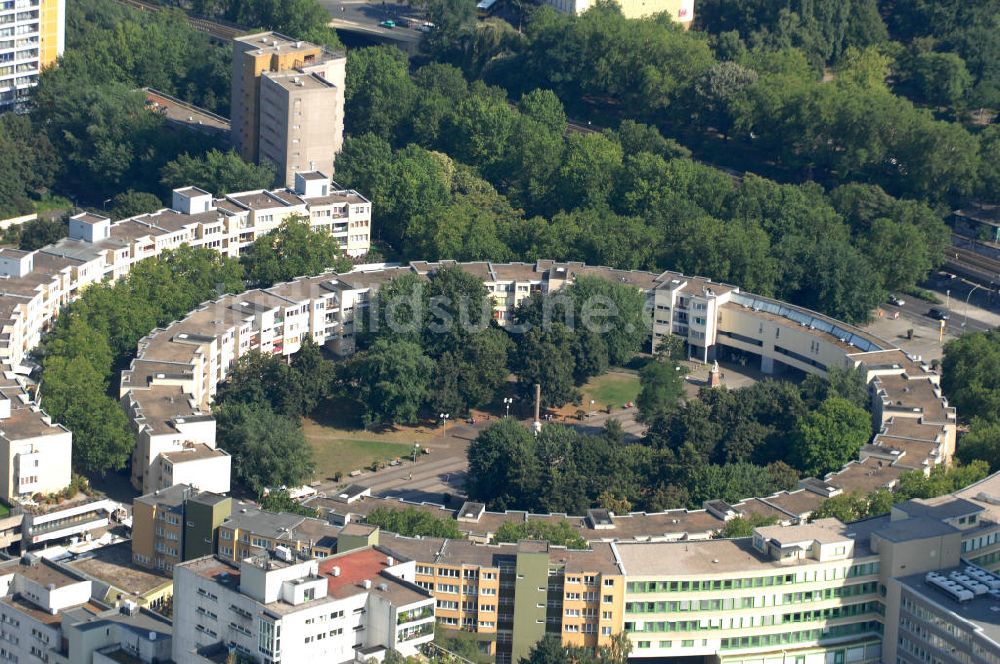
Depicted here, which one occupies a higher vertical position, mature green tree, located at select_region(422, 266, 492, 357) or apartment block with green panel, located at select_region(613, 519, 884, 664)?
mature green tree, located at select_region(422, 266, 492, 357)

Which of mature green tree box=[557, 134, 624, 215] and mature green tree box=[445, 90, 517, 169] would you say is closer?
mature green tree box=[557, 134, 624, 215]

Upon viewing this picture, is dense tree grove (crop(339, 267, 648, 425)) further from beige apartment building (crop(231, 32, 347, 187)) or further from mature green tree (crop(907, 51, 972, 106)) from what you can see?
mature green tree (crop(907, 51, 972, 106))

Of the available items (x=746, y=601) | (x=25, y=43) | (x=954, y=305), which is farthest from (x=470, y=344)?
(x=25, y=43)

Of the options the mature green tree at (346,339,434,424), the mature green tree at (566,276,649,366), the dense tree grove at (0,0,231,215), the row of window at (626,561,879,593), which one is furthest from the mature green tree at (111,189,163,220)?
the row of window at (626,561,879,593)

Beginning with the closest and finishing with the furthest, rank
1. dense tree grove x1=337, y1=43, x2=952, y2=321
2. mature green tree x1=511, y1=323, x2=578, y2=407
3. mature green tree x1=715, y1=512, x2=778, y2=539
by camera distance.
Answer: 1. mature green tree x1=715, y1=512, x2=778, y2=539
2. mature green tree x1=511, y1=323, x2=578, y2=407
3. dense tree grove x1=337, y1=43, x2=952, y2=321

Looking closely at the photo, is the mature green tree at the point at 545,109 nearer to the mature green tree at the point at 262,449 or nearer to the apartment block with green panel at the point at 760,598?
the mature green tree at the point at 262,449

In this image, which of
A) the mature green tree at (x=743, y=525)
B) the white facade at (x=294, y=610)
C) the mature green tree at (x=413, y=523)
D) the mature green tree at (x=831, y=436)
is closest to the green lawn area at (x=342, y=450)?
the mature green tree at (x=413, y=523)

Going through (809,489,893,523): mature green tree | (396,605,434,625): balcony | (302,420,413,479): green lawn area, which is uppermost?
(396,605,434,625): balcony

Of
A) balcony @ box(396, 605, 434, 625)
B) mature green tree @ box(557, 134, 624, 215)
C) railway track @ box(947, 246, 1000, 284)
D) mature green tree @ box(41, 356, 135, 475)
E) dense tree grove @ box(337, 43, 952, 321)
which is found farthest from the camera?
mature green tree @ box(557, 134, 624, 215)
